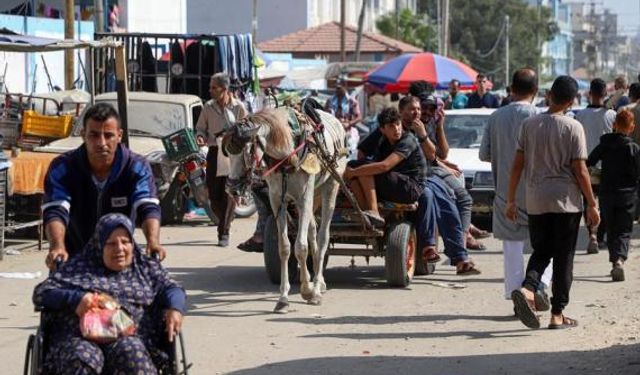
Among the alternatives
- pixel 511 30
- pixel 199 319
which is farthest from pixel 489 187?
pixel 511 30

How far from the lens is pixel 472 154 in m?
18.6

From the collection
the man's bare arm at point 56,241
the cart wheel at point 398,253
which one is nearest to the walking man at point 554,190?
the cart wheel at point 398,253

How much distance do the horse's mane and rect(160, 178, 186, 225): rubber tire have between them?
7093 millimetres

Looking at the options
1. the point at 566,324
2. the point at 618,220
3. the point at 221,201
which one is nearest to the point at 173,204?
the point at 221,201

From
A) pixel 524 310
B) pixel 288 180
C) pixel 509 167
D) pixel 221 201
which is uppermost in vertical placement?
Answer: pixel 509 167

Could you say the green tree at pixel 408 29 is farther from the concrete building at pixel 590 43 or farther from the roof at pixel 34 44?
the concrete building at pixel 590 43

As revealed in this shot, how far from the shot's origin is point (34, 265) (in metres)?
14.7

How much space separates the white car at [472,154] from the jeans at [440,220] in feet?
12.2

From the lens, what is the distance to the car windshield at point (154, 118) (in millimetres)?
18969

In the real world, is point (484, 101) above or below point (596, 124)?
above

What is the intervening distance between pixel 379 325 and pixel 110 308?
15.1 ft

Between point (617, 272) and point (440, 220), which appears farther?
point (617, 272)

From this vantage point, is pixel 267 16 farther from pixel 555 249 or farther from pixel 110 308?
pixel 110 308

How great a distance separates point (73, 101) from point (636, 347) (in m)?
13.8
